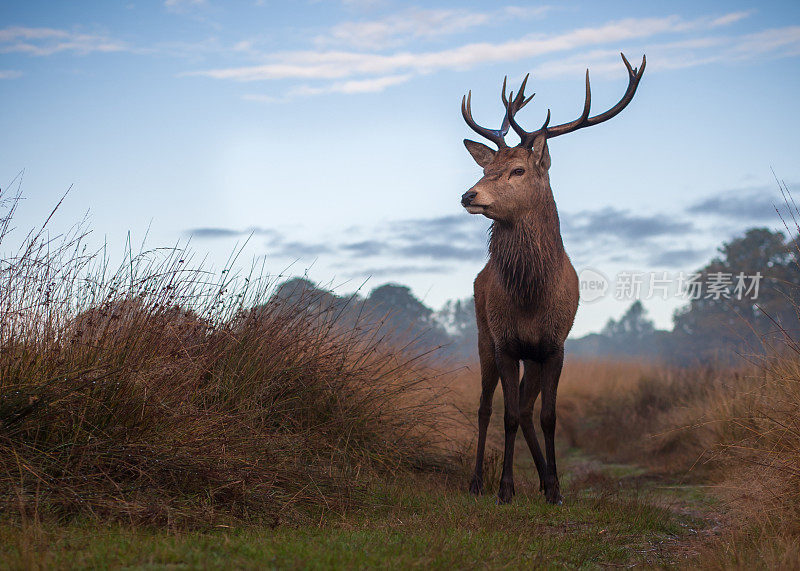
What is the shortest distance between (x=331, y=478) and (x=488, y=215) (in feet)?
8.26

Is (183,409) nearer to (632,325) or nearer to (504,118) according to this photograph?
(504,118)

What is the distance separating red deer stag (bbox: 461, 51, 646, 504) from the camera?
6215mm

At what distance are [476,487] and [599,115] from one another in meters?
3.63

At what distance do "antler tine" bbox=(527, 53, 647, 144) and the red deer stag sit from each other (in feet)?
0.90

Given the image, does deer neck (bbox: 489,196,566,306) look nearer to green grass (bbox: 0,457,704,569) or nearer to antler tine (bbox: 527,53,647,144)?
antler tine (bbox: 527,53,647,144)

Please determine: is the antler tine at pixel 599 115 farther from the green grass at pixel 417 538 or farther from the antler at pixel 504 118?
the green grass at pixel 417 538

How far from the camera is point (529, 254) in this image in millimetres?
6270

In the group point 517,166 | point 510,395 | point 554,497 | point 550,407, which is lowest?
point 554,497

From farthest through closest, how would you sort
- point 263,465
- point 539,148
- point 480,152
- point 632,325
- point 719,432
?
point 632,325 → point 719,432 → point 480,152 → point 539,148 → point 263,465

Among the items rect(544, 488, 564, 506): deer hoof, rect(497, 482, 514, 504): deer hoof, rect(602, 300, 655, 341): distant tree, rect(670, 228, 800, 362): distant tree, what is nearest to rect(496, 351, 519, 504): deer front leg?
rect(497, 482, 514, 504): deer hoof

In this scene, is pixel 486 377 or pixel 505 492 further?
pixel 486 377

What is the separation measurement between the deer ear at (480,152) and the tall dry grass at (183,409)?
2030 millimetres

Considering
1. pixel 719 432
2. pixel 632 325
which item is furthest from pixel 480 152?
pixel 632 325

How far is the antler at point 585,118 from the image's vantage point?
6.54m
